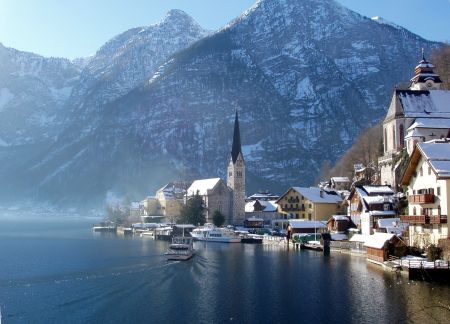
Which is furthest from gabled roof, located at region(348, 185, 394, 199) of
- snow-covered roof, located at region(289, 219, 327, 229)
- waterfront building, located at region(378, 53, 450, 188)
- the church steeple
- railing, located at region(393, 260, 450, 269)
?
railing, located at region(393, 260, 450, 269)

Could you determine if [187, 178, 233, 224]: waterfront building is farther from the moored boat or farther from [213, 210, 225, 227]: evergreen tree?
the moored boat

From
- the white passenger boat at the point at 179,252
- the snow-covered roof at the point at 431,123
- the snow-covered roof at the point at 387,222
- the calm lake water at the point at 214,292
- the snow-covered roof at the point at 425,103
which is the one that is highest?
the snow-covered roof at the point at 425,103

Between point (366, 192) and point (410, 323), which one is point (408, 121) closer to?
point (366, 192)

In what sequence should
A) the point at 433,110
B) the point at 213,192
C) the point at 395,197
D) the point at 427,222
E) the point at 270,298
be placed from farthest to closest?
1. the point at 213,192
2. the point at 433,110
3. the point at 395,197
4. the point at 427,222
5. the point at 270,298

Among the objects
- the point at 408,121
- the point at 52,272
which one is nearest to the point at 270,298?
the point at 52,272

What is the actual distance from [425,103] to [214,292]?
203 ft

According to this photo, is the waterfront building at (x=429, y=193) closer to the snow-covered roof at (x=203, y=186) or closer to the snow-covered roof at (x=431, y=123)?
the snow-covered roof at (x=431, y=123)

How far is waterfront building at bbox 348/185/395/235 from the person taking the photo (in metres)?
81.3

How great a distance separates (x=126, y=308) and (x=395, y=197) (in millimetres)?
54279

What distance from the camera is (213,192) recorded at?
471 feet

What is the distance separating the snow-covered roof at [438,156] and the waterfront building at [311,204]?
54.8 m

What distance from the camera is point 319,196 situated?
4710 inches

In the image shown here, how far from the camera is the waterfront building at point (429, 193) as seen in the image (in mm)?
56906

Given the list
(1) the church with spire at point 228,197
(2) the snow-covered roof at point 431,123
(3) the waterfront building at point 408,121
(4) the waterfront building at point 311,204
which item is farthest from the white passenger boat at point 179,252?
(1) the church with spire at point 228,197
